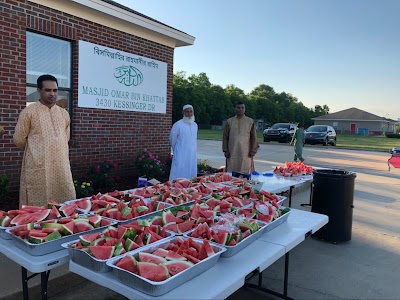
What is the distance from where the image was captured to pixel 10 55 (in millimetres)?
5586

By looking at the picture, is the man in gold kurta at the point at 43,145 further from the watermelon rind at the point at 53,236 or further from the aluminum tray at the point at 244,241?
the aluminum tray at the point at 244,241

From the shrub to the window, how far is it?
6.30 ft

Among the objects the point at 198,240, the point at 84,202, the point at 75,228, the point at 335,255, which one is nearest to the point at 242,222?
the point at 198,240

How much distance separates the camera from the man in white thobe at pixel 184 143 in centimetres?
666

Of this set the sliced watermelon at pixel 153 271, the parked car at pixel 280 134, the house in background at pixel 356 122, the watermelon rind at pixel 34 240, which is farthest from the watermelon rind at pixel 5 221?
the house in background at pixel 356 122

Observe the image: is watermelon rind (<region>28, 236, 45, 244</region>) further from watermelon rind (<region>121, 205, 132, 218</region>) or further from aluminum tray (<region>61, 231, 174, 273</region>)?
watermelon rind (<region>121, 205, 132, 218</region>)

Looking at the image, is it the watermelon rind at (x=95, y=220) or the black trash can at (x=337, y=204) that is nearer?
the watermelon rind at (x=95, y=220)

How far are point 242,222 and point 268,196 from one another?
996 millimetres

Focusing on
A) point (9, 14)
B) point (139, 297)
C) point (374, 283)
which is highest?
point (9, 14)

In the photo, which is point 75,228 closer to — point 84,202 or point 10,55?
point 84,202

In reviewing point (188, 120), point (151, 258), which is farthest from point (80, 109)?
point (151, 258)

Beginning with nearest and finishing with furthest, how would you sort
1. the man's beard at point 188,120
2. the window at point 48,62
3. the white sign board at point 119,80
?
the window at point 48,62, the man's beard at point 188,120, the white sign board at point 119,80

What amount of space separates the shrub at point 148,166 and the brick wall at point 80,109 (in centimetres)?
30

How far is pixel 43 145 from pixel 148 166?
12.7 feet
